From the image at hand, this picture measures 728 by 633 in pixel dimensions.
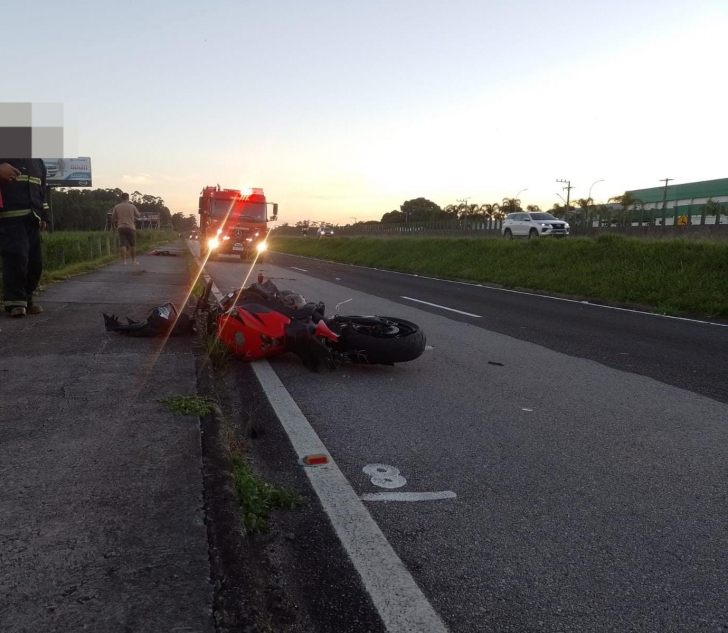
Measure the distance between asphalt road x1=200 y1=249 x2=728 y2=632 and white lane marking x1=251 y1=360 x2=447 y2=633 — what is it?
0.17 ft

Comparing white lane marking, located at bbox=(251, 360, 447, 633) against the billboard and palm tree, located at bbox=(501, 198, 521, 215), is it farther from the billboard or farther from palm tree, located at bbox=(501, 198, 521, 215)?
palm tree, located at bbox=(501, 198, 521, 215)

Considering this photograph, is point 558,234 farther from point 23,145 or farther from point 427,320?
point 23,145

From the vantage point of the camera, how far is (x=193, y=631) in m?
1.73

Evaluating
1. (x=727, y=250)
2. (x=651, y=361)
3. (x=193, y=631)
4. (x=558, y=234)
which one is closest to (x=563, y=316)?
(x=651, y=361)

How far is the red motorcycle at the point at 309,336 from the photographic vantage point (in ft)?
Result: 17.6

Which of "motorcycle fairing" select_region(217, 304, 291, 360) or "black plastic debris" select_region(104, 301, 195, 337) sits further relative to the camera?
"black plastic debris" select_region(104, 301, 195, 337)

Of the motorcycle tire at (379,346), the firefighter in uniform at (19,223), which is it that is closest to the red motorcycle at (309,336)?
the motorcycle tire at (379,346)

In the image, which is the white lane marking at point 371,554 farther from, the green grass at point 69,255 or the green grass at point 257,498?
the green grass at point 69,255

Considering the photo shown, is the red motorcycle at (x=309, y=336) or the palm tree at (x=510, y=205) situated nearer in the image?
the red motorcycle at (x=309, y=336)

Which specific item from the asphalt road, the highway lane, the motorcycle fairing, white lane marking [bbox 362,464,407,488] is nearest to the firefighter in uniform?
the motorcycle fairing

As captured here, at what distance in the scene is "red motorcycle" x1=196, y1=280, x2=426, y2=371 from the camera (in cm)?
536

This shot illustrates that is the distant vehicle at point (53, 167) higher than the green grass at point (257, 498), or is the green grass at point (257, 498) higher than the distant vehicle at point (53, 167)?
the distant vehicle at point (53, 167)

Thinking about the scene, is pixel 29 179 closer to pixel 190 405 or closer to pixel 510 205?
pixel 190 405

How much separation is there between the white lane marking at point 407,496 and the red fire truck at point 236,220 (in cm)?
2154
